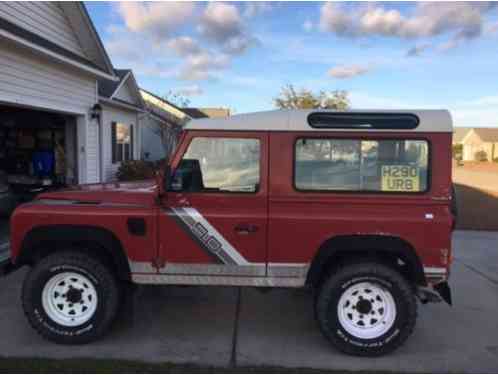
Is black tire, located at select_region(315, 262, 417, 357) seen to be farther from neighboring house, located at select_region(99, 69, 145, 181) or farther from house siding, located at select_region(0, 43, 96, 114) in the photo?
neighboring house, located at select_region(99, 69, 145, 181)

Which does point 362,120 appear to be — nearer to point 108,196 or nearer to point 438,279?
point 438,279

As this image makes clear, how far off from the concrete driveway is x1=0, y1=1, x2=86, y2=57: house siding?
15.7ft

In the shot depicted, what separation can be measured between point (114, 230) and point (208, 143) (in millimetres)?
1142

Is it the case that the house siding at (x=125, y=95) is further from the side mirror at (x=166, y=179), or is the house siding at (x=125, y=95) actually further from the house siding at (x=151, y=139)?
the side mirror at (x=166, y=179)

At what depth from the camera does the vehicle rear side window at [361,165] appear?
3771 mm

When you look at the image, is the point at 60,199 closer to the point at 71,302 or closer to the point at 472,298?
the point at 71,302

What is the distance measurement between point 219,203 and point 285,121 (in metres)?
0.93

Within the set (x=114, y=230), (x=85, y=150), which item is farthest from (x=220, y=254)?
(x=85, y=150)

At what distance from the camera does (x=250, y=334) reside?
14.3ft

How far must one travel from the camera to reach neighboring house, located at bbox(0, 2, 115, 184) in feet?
24.5

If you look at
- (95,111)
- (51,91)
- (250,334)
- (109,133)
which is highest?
(51,91)

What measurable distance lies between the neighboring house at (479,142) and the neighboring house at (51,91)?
218ft

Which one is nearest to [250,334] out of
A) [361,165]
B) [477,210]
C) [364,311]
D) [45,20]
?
[364,311]

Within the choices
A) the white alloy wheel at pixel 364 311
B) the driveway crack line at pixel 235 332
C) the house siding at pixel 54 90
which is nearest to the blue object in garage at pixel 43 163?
the house siding at pixel 54 90
